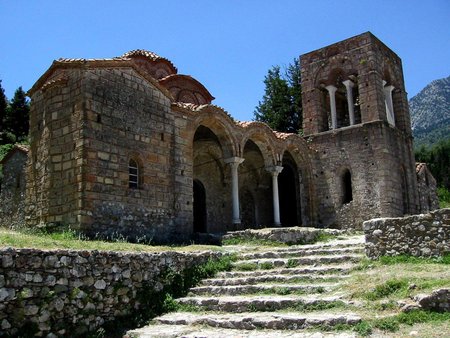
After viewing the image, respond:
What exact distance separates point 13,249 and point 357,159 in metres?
14.8

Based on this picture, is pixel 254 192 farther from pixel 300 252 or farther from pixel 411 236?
pixel 411 236

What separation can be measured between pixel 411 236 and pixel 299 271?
221 centimetres

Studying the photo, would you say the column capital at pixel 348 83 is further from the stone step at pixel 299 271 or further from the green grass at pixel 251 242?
the stone step at pixel 299 271

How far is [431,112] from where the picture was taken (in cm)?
9100

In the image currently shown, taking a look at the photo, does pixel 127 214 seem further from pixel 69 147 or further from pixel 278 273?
pixel 278 273

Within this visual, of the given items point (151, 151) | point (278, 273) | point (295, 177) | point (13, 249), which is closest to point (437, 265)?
point (278, 273)

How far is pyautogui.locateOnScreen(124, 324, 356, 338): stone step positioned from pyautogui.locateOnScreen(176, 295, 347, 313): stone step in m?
0.76

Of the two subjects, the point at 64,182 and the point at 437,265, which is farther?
the point at 64,182

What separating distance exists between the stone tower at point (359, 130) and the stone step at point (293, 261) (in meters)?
8.90

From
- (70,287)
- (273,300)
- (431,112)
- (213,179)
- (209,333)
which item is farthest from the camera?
(431,112)

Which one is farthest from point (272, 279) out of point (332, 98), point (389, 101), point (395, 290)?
point (389, 101)

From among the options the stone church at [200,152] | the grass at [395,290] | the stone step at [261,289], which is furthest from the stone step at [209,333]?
the stone church at [200,152]

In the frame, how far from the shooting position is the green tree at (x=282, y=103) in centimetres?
3195

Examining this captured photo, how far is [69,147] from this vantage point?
38.3 ft
